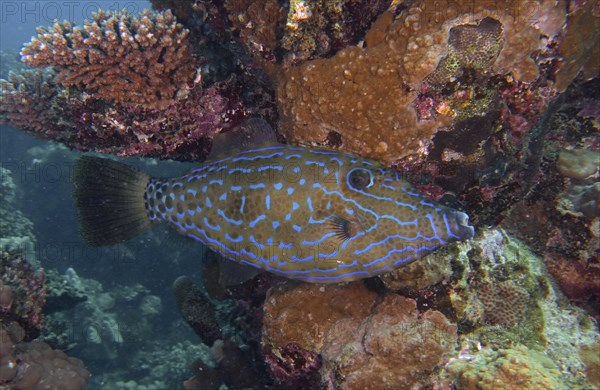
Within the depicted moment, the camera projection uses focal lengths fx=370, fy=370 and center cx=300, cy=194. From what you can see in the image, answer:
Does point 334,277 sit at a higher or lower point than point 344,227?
lower

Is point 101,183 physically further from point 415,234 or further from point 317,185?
point 415,234

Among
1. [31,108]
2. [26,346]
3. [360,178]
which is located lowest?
[26,346]

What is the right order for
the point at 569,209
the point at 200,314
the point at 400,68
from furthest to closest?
the point at 200,314
the point at 569,209
the point at 400,68

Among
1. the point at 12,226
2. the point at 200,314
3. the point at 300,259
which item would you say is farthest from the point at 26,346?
the point at 12,226

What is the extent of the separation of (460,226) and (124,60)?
13.5 ft

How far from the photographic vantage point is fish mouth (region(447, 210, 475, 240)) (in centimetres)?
314

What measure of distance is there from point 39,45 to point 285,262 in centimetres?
397

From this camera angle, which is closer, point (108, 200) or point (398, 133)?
point (398, 133)

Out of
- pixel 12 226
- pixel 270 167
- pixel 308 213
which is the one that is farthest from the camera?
pixel 12 226

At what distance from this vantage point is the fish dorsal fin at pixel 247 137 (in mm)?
3988

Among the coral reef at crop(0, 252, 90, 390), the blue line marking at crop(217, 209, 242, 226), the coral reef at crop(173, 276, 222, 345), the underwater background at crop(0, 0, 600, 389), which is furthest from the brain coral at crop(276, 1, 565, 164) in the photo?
the coral reef at crop(0, 252, 90, 390)

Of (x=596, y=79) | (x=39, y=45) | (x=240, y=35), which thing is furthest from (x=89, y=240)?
(x=596, y=79)

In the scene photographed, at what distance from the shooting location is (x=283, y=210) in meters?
3.67

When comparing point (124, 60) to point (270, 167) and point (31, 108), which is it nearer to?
point (31, 108)
